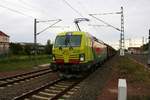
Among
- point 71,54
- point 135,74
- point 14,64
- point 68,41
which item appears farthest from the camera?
point 14,64

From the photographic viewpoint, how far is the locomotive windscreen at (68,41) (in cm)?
1816

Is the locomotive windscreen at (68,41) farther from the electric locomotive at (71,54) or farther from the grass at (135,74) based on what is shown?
the grass at (135,74)

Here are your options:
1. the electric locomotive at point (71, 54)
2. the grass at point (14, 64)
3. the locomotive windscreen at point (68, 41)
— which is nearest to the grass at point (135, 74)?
the electric locomotive at point (71, 54)

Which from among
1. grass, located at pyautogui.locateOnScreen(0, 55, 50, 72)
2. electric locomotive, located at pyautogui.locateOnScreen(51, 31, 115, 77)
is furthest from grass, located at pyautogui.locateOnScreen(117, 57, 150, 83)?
grass, located at pyautogui.locateOnScreen(0, 55, 50, 72)

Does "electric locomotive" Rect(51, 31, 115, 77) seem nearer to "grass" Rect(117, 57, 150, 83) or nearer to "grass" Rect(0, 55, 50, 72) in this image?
"grass" Rect(117, 57, 150, 83)

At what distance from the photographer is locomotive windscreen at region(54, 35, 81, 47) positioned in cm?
1816

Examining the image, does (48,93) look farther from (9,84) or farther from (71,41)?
(71,41)

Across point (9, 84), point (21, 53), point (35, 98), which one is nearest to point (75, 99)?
point (35, 98)

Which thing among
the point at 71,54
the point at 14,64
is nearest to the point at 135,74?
the point at 71,54

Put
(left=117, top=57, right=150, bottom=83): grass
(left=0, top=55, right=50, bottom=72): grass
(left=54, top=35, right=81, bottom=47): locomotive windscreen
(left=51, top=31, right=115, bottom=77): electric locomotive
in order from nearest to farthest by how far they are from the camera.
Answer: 1. (left=51, top=31, right=115, bottom=77): electric locomotive
2. (left=117, top=57, right=150, bottom=83): grass
3. (left=54, top=35, right=81, bottom=47): locomotive windscreen
4. (left=0, top=55, right=50, bottom=72): grass

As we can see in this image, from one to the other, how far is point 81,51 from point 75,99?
21.8ft

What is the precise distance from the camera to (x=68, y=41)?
18328mm

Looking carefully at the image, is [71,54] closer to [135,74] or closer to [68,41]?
[68,41]

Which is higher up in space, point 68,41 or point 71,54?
point 68,41
